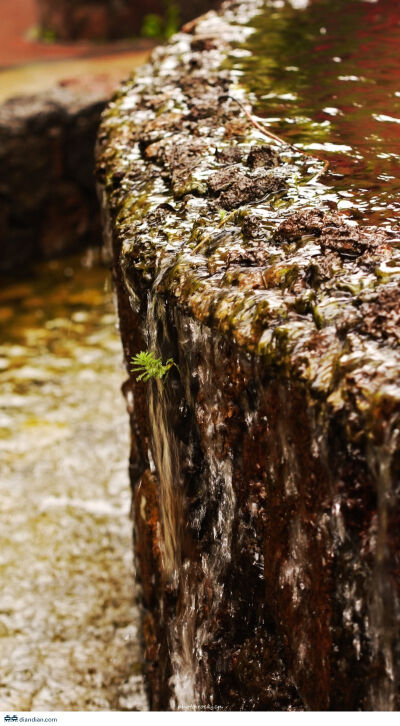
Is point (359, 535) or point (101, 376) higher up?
point (359, 535)

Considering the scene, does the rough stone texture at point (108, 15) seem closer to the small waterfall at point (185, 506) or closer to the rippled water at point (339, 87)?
the rippled water at point (339, 87)

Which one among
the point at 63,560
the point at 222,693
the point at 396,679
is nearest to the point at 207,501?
the point at 222,693

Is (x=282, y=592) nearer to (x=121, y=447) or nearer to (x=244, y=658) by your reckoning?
(x=244, y=658)

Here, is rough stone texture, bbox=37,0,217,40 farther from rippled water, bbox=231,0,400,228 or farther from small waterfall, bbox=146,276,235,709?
small waterfall, bbox=146,276,235,709

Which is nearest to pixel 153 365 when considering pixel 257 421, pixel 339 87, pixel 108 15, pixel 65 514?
pixel 257 421

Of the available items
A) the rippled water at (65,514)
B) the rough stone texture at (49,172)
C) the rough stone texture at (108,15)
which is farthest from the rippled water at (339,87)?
the rough stone texture at (108,15)

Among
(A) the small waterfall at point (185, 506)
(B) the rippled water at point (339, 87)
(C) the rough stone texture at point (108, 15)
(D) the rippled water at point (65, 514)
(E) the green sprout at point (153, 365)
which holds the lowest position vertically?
(D) the rippled water at point (65, 514)
